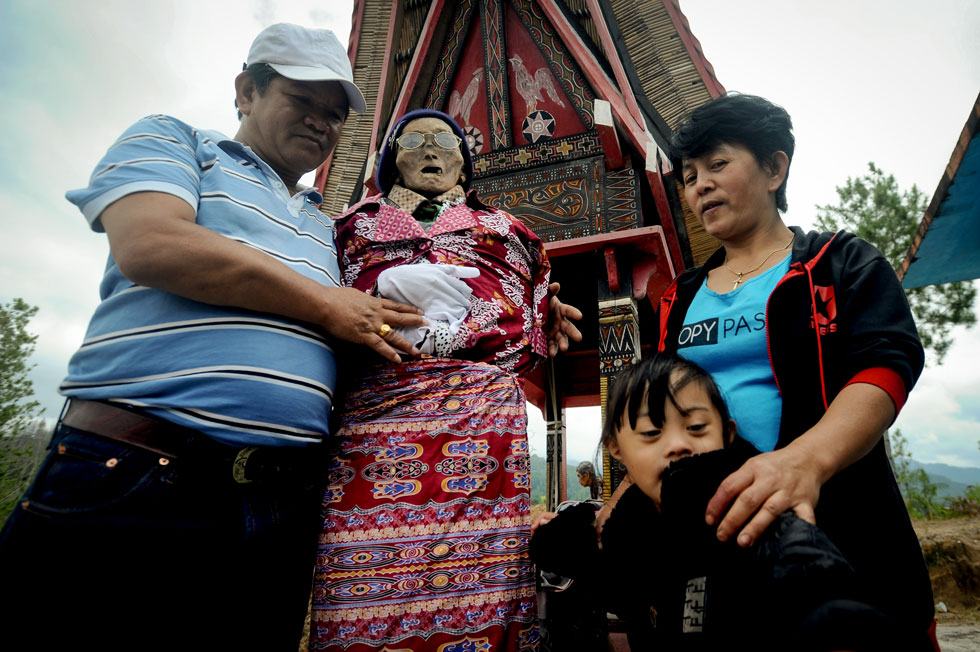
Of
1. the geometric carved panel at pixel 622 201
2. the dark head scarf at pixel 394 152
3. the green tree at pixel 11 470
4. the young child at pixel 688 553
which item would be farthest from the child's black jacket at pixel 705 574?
the green tree at pixel 11 470

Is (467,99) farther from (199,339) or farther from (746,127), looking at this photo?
(199,339)

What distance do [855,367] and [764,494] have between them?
0.42 metres

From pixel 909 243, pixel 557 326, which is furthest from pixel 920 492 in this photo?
pixel 557 326

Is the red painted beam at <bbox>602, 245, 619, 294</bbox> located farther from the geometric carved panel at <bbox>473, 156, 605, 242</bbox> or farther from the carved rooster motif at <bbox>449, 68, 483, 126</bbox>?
the carved rooster motif at <bbox>449, 68, 483, 126</bbox>

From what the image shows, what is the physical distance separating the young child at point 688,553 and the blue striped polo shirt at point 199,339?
2.40 feet

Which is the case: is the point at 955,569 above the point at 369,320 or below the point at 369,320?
below

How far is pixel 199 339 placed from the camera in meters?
1.17

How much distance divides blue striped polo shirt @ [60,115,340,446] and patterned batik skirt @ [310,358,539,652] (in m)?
0.19

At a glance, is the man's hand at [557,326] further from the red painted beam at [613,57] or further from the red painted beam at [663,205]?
the red painted beam at [613,57]

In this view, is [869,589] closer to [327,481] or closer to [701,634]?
[701,634]

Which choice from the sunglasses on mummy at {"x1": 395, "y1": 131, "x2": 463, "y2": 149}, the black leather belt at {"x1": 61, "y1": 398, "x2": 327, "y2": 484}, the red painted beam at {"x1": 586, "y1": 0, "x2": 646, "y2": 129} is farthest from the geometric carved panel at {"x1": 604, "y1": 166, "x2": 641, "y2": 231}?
the black leather belt at {"x1": 61, "y1": 398, "x2": 327, "y2": 484}

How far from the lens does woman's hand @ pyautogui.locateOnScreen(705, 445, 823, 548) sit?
0.84m

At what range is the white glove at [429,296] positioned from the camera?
1514mm

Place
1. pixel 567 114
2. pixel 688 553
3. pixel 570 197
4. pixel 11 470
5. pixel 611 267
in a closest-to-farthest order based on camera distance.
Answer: pixel 688 553
pixel 611 267
pixel 570 197
pixel 567 114
pixel 11 470
